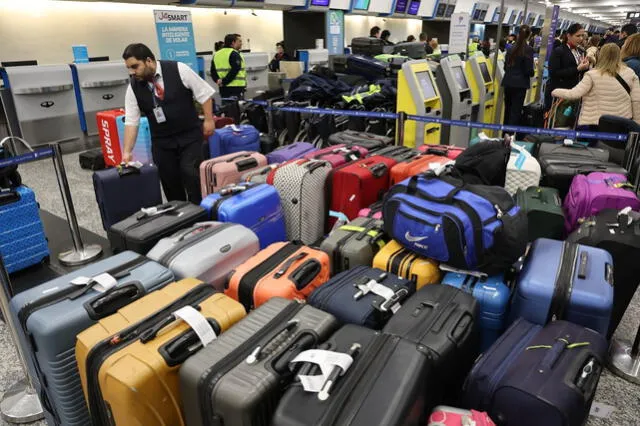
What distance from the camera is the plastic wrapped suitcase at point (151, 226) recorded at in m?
2.45

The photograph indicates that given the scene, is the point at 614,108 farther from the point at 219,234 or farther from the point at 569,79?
the point at 219,234

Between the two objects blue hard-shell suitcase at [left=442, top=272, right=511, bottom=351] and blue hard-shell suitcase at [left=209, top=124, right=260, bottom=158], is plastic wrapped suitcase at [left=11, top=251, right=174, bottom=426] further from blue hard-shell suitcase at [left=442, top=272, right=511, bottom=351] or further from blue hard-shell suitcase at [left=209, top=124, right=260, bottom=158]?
blue hard-shell suitcase at [left=209, top=124, right=260, bottom=158]

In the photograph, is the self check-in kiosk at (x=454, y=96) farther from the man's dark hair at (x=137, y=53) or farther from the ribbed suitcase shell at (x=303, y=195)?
the man's dark hair at (x=137, y=53)

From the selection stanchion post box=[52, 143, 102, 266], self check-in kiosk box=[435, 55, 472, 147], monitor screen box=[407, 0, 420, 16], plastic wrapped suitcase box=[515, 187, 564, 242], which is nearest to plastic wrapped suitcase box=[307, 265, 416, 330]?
plastic wrapped suitcase box=[515, 187, 564, 242]

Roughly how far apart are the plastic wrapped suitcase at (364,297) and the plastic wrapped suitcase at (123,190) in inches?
86.0

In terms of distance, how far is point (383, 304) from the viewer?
5.99ft

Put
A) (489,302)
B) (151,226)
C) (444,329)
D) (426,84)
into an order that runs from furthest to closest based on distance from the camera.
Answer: (426,84) < (151,226) < (489,302) < (444,329)

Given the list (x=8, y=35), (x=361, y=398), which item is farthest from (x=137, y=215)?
(x=8, y=35)

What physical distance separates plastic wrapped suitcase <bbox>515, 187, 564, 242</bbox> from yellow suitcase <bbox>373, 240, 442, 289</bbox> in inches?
33.4

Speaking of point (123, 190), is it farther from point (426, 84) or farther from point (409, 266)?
point (426, 84)

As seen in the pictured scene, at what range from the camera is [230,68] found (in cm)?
664

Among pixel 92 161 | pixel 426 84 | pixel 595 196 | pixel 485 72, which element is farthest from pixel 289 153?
pixel 485 72

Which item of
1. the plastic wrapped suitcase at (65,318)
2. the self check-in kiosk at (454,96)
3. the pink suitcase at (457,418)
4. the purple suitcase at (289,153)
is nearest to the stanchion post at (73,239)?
the purple suitcase at (289,153)

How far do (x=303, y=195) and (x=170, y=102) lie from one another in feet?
4.43
